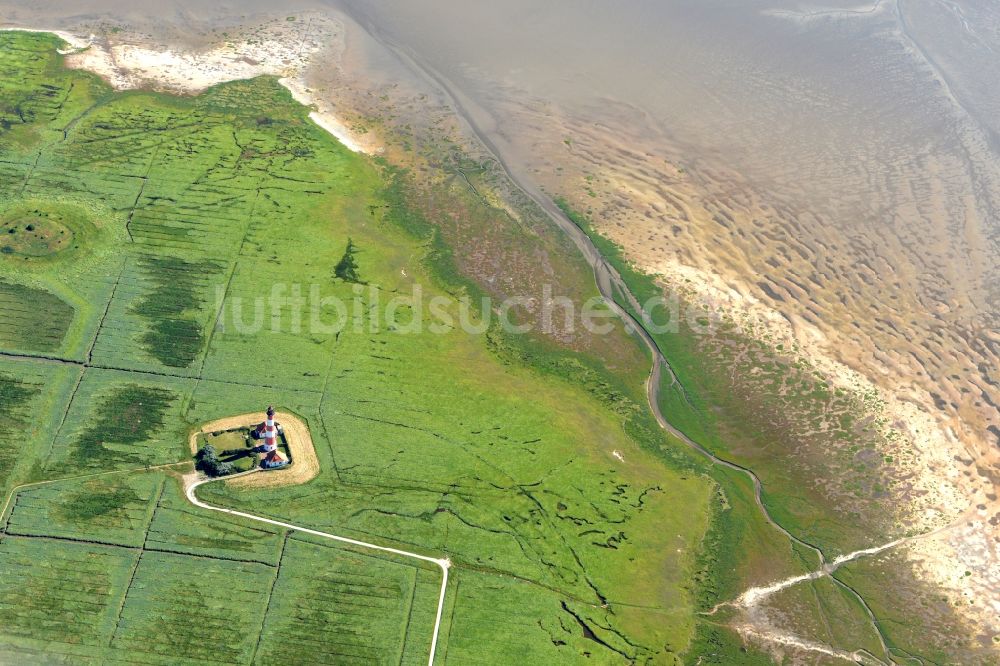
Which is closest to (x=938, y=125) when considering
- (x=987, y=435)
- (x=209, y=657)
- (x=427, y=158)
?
(x=987, y=435)

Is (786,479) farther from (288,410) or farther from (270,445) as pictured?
(270,445)

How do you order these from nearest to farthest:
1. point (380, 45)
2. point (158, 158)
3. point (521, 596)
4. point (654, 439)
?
point (521, 596) → point (654, 439) → point (158, 158) → point (380, 45)

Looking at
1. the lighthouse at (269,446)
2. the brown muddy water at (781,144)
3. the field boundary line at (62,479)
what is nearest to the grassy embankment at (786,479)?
the brown muddy water at (781,144)

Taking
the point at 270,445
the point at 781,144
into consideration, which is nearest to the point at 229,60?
the point at 270,445

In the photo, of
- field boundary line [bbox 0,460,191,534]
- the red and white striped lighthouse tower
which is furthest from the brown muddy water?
field boundary line [bbox 0,460,191,534]

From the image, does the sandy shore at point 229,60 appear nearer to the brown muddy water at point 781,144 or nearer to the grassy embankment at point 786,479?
the brown muddy water at point 781,144

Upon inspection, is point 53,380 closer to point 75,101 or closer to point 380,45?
point 75,101

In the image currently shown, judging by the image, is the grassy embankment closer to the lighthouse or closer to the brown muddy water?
the brown muddy water
